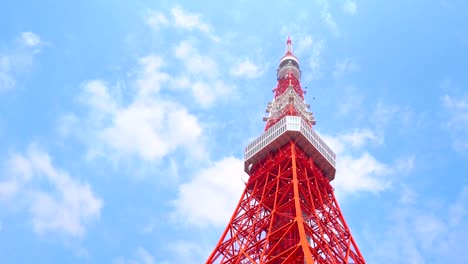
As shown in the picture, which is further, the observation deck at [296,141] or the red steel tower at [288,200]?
the observation deck at [296,141]

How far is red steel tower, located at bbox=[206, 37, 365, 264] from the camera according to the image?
95.3 ft

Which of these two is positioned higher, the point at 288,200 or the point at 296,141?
the point at 296,141

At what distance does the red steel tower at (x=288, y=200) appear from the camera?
29047 millimetres

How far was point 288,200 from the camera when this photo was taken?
33.3 m

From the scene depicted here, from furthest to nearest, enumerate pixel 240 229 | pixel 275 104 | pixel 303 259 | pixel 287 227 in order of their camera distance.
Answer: pixel 275 104, pixel 240 229, pixel 287 227, pixel 303 259

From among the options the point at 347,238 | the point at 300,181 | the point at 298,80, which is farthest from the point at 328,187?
the point at 298,80

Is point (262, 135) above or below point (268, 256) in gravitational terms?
above

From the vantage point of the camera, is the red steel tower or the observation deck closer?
the red steel tower

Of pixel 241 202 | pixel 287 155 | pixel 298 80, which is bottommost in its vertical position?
pixel 241 202

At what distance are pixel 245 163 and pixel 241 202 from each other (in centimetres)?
323

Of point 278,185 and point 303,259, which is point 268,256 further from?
point 278,185

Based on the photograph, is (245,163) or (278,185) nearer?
(278,185)

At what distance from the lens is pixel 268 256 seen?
28.4 metres

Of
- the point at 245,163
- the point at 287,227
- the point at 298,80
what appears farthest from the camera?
the point at 298,80
